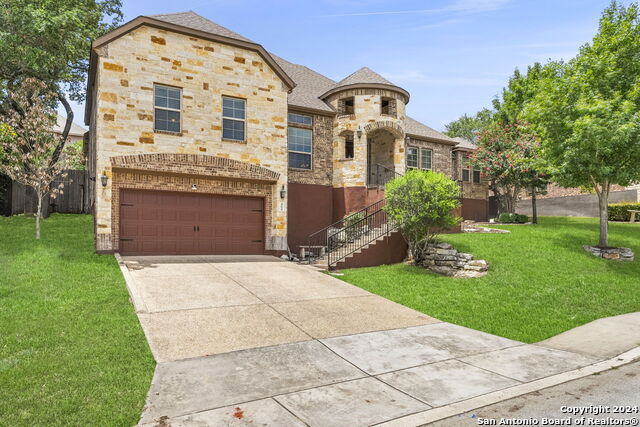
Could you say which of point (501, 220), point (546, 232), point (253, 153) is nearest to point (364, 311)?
point (253, 153)

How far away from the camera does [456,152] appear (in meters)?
25.6

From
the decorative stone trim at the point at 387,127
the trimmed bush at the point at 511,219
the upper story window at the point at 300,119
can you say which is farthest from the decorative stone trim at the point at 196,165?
the trimmed bush at the point at 511,219

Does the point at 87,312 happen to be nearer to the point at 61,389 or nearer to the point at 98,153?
the point at 61,389

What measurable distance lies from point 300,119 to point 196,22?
599cm

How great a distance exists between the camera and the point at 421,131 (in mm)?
23281

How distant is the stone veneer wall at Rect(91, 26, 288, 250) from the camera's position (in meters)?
12.5

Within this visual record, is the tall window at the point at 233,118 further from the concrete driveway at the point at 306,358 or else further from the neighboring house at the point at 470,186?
the neighboring house at the point at 470,186

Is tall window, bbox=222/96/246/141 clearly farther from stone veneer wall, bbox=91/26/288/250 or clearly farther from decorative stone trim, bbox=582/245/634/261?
decorative stone trim, bbox=582/245/634/261

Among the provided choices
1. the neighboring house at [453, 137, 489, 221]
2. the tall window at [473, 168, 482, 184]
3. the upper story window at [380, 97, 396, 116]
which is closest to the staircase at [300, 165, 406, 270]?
the upper story window at [380, 97, 396, 116]

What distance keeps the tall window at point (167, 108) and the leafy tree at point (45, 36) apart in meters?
8.39

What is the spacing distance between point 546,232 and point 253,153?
44.0 ft

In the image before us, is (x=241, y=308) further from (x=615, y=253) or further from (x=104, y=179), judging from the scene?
(x=615, y=253)

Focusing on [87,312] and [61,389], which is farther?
[87,312]

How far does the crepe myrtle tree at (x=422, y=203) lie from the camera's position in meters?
12.7
